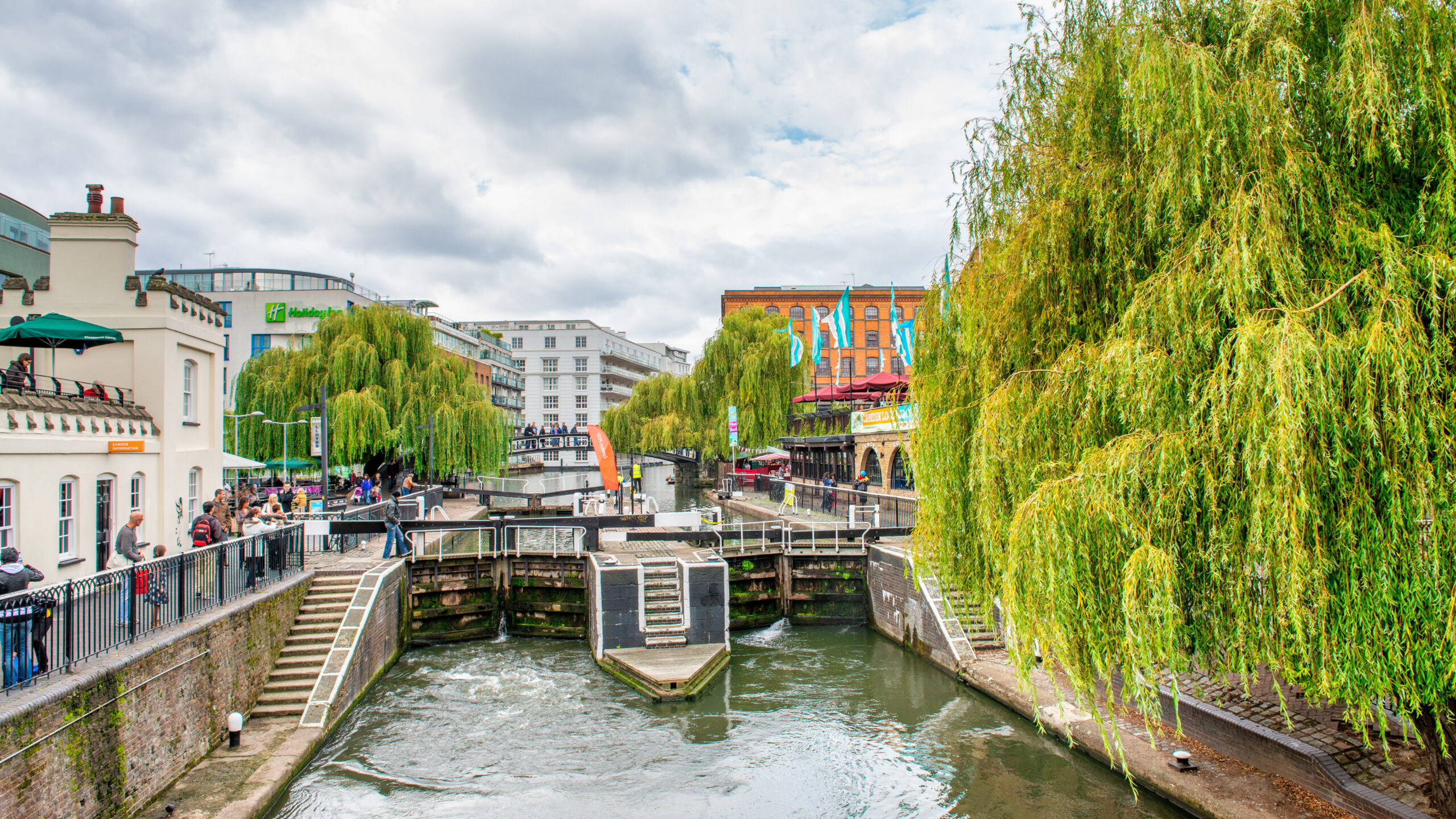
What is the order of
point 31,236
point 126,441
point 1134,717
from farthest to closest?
point 31,236 < point 126,441 < point 1134,717

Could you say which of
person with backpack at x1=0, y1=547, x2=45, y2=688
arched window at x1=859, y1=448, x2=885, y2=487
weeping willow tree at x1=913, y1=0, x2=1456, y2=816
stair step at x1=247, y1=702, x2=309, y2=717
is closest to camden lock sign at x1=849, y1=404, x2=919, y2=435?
arched window at x1=859, y1=448, x2=885, y2=487

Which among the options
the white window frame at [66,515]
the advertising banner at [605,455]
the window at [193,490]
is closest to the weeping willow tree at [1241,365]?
the white window frame at [66,515]

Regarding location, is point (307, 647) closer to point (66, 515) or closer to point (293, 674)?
point (293, 674)

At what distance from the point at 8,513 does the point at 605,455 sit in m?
16.4

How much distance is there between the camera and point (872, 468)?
123 feet

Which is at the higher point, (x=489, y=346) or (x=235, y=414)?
(x=489, y=346)

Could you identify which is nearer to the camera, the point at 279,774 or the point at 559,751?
the point at 279,774

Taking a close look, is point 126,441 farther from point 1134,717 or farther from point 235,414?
point 235,414

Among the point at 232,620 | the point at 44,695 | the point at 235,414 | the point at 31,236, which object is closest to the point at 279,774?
the point at 232,620

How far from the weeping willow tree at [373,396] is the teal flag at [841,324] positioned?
15353mm

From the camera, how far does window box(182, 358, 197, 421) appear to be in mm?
16547

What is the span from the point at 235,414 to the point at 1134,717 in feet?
107

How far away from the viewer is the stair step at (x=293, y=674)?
12.7m

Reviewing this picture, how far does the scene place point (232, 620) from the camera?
11453 millimetres
